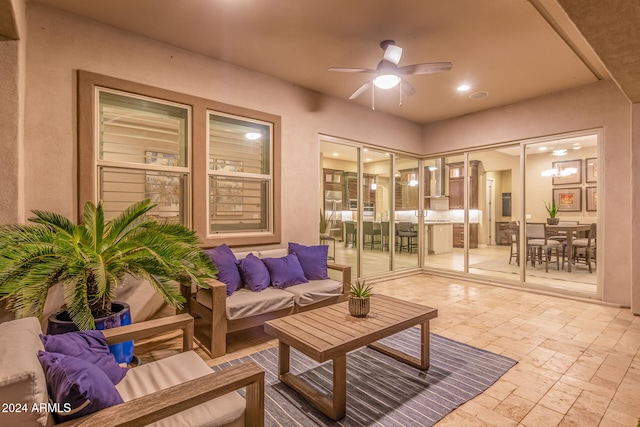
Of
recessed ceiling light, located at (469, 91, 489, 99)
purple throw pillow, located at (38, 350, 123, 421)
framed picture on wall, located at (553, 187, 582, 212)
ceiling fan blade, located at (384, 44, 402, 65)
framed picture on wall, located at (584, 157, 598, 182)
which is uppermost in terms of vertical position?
recessed ceiling light, located at (469, 91, 489, 99)

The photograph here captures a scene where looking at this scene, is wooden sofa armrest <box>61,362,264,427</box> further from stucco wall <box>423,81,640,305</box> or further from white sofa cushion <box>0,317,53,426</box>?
stucco wall <box>423,81,640,305</box>

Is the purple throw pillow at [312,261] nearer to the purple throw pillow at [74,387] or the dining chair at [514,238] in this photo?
the purple throw pillow at [74,387]

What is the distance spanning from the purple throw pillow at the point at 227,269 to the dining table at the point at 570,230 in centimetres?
534

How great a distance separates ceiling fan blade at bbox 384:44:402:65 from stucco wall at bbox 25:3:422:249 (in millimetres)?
1670

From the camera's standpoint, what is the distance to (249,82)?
3.98m

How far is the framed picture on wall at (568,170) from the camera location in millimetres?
5867

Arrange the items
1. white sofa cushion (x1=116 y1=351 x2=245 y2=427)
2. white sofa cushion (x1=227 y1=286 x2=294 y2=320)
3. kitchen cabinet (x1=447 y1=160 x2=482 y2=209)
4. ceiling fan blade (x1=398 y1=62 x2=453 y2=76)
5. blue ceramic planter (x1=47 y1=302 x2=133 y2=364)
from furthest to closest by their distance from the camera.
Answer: kitchen cabinet (x1=447 y1=160 x2=482 y2=209) → ceiling fan blade (x1=398 y1=62 x2=453 y2=76) → white sofa cushion (x1=227 y1=286 x2=294 y2=320) → blue ceramic planter (x1=47 y1=302 x2=133 y2=364) → white sofa cushion (x1=116 y1=351 x2=245 y2=427)

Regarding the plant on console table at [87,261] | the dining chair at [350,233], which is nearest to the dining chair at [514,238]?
the dining chair at [350,233]

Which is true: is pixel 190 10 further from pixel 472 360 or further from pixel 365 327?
pixel 472 360

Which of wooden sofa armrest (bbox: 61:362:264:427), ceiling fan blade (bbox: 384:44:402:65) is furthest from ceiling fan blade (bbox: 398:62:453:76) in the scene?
wooden sofa armrest (bbox: 61:362:264:427)

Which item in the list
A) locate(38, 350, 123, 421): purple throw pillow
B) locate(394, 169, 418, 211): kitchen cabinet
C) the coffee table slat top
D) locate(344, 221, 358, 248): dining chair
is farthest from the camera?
locate(394, 169, 418, 211): kitchen cabinet

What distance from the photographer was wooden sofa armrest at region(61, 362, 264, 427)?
42.4 inches

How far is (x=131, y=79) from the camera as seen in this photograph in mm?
3154

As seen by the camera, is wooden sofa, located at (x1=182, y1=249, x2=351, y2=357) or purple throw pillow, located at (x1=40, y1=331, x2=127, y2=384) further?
wooden sofa, located at (x1=182, y1=249, x2=351, y2=357)
